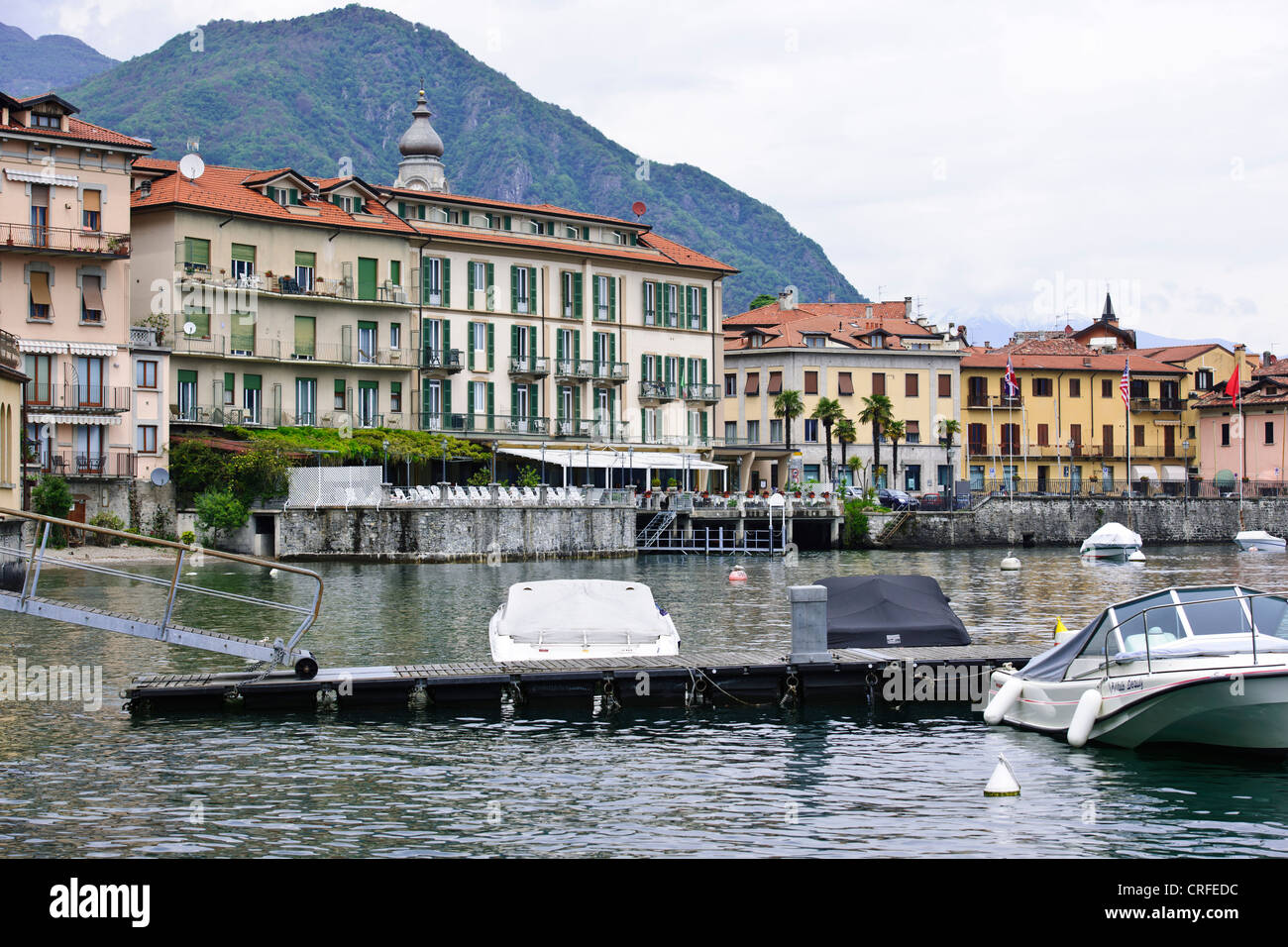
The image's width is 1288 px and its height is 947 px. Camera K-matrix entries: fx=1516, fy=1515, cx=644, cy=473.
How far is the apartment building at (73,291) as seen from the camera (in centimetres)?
6488

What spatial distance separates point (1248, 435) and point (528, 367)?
184 ft

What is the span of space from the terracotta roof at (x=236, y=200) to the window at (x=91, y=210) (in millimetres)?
4425

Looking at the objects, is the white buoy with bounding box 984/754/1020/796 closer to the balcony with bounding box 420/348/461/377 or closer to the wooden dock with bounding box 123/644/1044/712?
the wooden dock with bounding box 123/644/1044/712

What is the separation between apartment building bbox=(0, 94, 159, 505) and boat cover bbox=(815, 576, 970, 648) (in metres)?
44.2

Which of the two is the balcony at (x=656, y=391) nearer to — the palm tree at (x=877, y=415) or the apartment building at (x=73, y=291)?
the palm tree at (x=877, y=415)

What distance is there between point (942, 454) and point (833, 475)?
9633mm

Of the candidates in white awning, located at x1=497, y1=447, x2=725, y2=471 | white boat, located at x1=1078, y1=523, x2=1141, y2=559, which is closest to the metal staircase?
white awning, located at x1=497, y1=447, x2=725, y2=471

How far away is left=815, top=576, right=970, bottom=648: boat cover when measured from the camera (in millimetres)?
28531

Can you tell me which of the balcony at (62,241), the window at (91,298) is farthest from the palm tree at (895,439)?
the window at (91,298)

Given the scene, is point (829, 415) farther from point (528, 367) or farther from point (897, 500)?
point (528, 367)

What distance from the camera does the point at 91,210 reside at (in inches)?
2630
